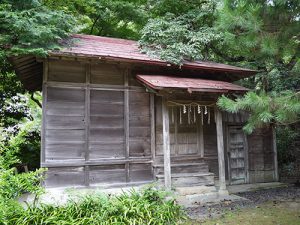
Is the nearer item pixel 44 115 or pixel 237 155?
pixel 44 115

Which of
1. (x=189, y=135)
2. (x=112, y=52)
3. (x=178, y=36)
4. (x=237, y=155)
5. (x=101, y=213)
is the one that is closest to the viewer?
(x=101, y=213)

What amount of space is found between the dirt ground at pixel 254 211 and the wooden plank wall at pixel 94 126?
2040mm

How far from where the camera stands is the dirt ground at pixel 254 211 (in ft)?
18.1

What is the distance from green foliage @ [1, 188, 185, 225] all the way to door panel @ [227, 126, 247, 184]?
4.55 metres

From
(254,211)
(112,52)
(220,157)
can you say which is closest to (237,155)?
(220,157)

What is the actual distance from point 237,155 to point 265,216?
337cm

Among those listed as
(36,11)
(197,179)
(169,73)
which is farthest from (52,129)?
(197,179)

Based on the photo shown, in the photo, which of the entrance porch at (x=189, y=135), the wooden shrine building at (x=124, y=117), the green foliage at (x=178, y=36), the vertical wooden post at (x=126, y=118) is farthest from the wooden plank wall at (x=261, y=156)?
the vertical wooden post at (x=126, y=118)

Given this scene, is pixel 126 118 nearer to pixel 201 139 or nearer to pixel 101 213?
pixel 201 139

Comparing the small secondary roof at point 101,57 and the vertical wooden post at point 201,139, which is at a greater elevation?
the small secondary roof at point 101,57

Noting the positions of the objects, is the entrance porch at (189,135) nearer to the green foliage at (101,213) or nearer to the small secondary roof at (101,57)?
the small secondary roof at (101,57)

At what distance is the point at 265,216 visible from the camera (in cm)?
579

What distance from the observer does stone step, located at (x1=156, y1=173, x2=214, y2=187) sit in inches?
286

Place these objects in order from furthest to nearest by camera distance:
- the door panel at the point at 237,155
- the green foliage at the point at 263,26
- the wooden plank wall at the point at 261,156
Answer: the wooden plank wall at the point at 261,156 → the door panel at the point at 237,155 → the green foliage at the point at 263,26
